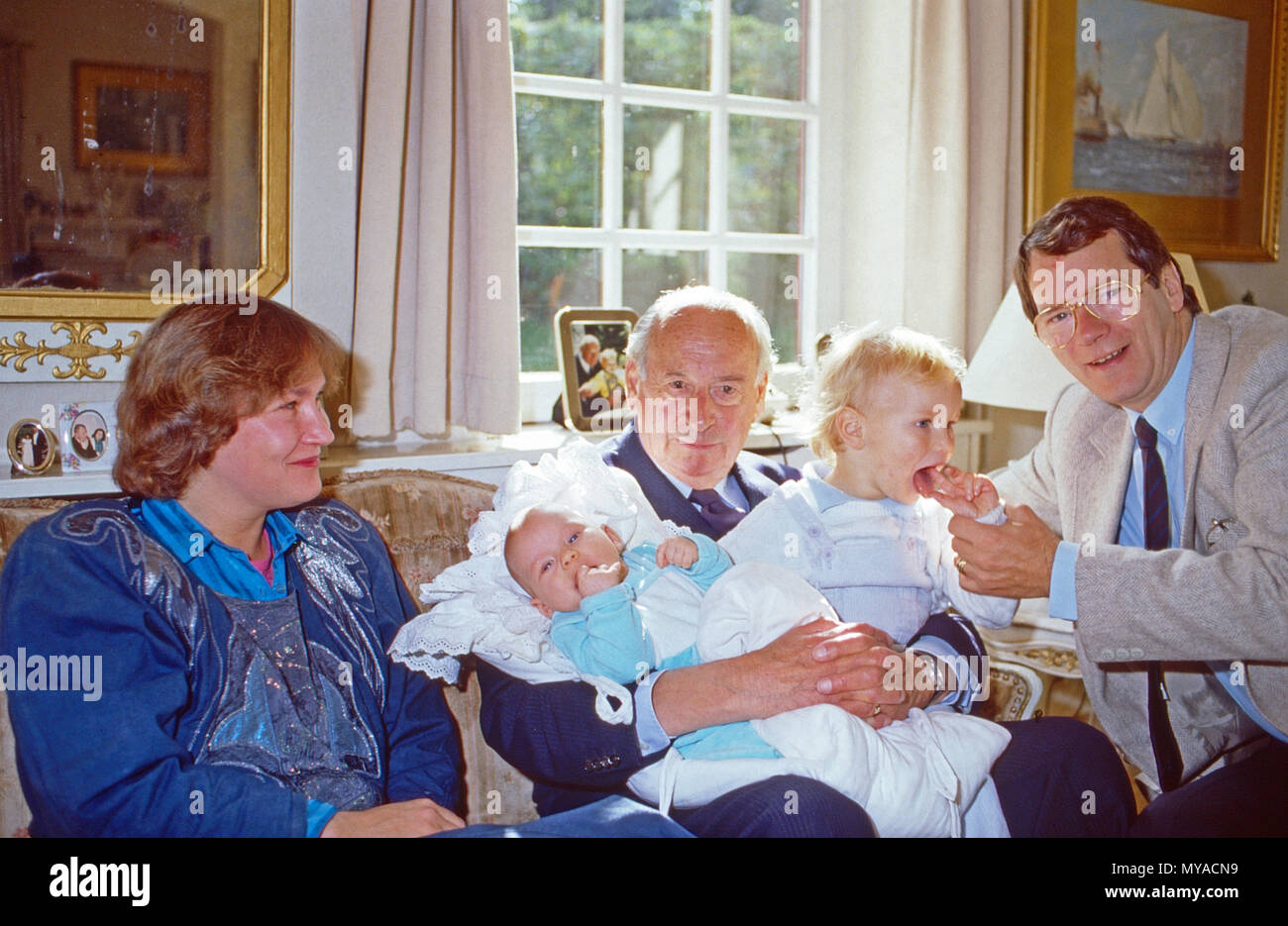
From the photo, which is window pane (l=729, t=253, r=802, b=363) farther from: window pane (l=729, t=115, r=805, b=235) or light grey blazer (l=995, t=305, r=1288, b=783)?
light grey blazer (l=995, t=305, r=1288, b=783)

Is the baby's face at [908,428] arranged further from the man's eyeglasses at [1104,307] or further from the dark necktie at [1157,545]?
the dark necktie at [1157,545]

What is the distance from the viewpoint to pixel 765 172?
304cm

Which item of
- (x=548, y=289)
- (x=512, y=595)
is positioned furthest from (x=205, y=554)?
(x=548, y=289)

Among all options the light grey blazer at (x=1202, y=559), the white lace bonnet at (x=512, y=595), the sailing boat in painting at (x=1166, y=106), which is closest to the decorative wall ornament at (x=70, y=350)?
the white lace bonnet at (x=512, y=595)

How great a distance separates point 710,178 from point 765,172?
0.18 metres

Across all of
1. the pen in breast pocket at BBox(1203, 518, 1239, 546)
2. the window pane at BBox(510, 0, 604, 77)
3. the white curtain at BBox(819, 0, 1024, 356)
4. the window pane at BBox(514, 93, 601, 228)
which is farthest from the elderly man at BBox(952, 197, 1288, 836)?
the window pane at BBox(510, 0, 604, 77)

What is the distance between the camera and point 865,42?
9.95 ft

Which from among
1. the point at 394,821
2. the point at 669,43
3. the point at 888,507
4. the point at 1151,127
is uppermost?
the point at 669,43

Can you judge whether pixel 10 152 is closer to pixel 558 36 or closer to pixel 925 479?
pixel 558 36

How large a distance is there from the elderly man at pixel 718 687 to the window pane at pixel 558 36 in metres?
1.00

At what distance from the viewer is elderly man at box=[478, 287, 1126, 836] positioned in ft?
4.92

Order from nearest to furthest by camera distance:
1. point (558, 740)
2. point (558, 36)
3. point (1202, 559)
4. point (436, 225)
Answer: point (558, 740) < point (1202, 559) < point (436, 225) < point (558, 36)

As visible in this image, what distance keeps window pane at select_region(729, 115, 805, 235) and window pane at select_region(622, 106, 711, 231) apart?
0.10 metres
